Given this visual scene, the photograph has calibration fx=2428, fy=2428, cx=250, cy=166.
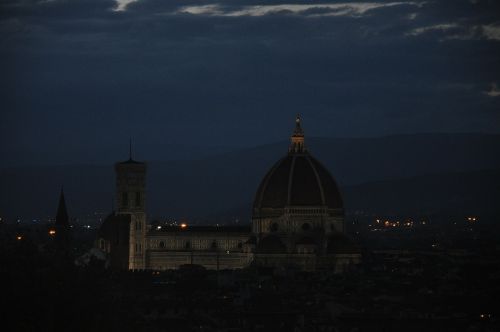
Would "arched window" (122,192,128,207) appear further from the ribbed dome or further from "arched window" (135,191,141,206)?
the ribbed dome

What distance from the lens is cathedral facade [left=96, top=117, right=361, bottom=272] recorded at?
166 m

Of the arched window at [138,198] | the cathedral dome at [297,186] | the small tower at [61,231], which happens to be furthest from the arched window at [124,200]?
the cathedral dome at [297,186]

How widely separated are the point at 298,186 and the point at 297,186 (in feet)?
0.23

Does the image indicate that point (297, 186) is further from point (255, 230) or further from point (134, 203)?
point (134, 203)

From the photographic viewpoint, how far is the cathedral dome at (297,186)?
168 meters

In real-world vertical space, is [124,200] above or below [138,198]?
below

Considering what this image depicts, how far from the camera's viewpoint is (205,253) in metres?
170

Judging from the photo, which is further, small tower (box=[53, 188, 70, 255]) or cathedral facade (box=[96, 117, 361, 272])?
Answer: cathedral facade (box=[96, 117, 361, 272])

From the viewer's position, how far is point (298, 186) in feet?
550

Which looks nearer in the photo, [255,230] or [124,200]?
[255,230]

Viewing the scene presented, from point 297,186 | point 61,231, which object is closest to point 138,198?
point 61,231

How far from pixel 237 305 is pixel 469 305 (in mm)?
12243

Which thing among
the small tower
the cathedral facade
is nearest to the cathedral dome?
the cathedral facade

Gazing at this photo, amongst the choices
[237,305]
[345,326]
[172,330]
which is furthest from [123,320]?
[237,305]
